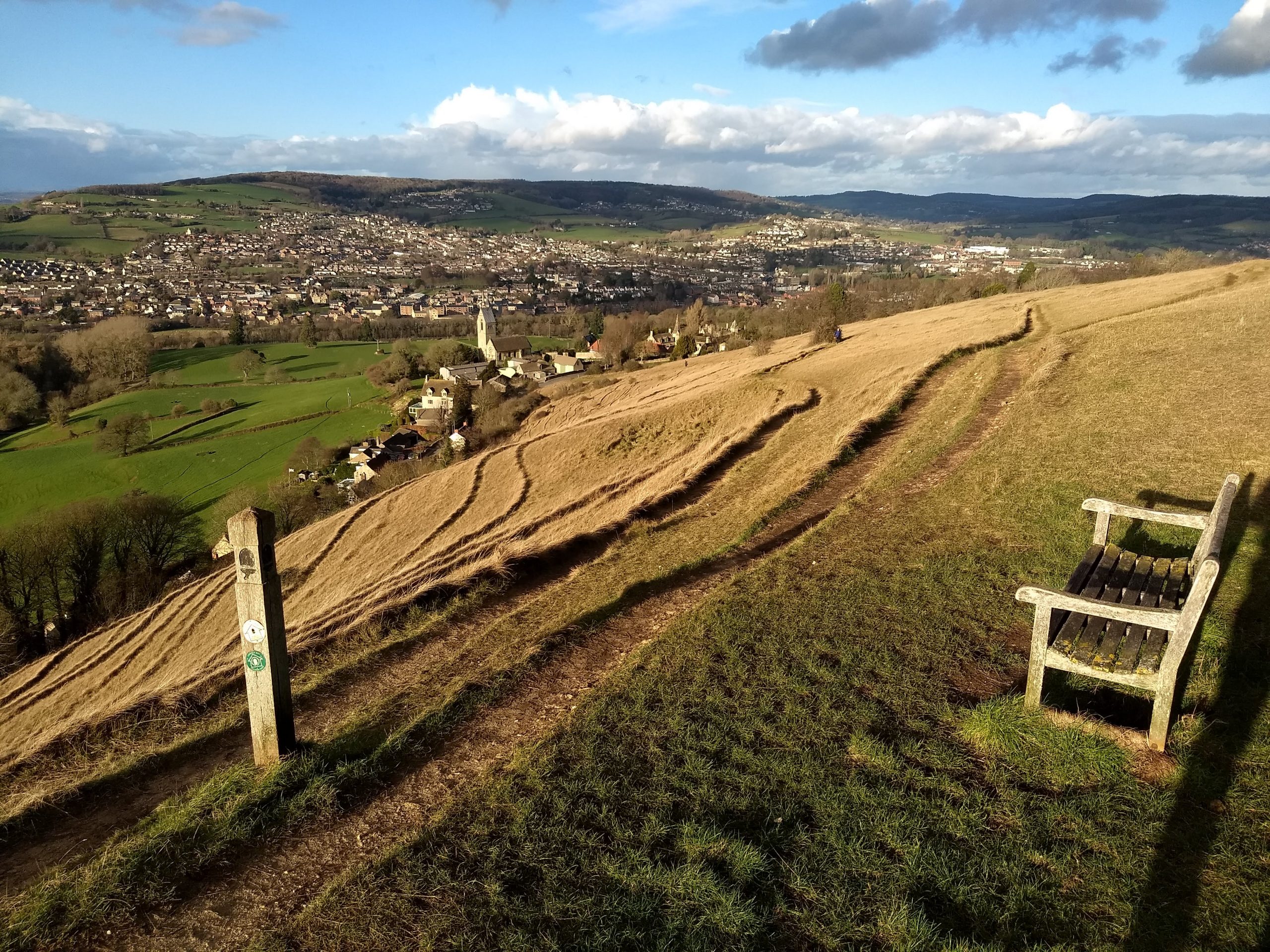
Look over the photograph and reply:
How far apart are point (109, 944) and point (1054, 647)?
6.83 metres

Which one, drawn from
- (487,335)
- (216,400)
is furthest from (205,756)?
(487,335)

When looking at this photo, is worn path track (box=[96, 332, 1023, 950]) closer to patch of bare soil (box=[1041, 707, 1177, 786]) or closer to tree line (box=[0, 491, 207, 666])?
patch of bare soil (box=[1041, 707, 1177, 786])

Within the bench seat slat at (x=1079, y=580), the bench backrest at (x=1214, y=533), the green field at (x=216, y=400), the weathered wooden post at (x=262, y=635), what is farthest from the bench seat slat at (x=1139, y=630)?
the green field at (x=216, y=400)

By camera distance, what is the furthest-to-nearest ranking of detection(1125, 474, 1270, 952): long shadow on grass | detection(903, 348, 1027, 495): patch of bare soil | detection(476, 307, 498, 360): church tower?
detection(476, 307, 498, 360): church tower, detection(903, 348, 1027, 495): patch of bare soil, detection(1125, 474, 1270, 952): long shadow on grass

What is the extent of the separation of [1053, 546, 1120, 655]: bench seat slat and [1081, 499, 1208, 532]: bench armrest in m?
0.58

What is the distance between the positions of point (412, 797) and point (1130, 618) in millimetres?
5578

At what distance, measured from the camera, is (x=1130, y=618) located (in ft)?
16.1

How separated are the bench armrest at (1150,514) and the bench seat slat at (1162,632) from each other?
1.56 feet

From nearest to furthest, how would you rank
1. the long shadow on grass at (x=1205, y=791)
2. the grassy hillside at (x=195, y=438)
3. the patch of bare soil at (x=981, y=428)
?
the long shadow on grass at (x=1205, y=791) → the patch of bare soil at (x=981, y=428) → the grassy hillside at (x=195, y=438)

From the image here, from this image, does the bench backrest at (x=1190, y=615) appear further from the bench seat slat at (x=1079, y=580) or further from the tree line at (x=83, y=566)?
the tree line at (x=83, y=566)

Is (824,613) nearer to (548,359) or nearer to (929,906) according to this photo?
(929,906)

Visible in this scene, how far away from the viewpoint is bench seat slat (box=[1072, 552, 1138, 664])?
17.1 feet

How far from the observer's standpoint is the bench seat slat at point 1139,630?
16.6 ft

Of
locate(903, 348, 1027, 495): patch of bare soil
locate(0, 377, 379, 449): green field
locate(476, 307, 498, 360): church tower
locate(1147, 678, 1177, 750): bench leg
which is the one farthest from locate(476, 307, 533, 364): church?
locate(1147, 678, 1177, 750): bench leg
